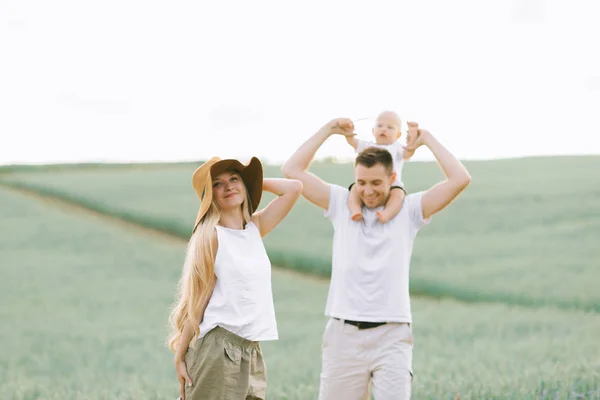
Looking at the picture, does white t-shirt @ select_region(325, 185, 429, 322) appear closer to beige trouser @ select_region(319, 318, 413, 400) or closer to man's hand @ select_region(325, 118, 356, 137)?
beige trouser @ select_region(319, 318, 413, 400)

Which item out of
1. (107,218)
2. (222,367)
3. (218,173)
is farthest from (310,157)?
(107,218)

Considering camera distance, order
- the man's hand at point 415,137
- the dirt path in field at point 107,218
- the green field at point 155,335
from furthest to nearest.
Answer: the dirt path in field at point 107,218 < the green field at point 155,335 < the man's hand at point 415,137

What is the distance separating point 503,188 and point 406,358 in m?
17.5

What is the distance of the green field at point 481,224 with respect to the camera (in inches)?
584

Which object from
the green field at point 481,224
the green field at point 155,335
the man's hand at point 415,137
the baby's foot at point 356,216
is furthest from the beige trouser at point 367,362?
the green field at point 481,224

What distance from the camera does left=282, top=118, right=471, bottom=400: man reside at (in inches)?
197

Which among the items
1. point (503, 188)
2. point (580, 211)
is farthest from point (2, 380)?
point (503, 188)

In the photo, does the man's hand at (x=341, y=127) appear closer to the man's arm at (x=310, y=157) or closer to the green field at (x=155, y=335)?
the man's arm at (x=310, y=157)

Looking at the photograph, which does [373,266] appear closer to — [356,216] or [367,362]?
[356,216]

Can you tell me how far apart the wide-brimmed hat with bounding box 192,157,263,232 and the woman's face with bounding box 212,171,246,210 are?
0.04 m

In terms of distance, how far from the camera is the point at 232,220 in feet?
16.5

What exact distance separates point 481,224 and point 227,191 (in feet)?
47.0

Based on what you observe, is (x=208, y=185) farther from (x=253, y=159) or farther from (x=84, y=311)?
(x=84, y=311)

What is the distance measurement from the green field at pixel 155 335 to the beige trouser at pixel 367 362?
2699mm
